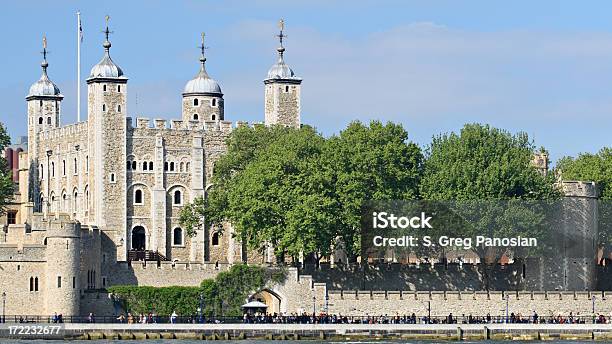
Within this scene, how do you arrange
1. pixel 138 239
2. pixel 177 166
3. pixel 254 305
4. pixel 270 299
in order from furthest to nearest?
pixel 177 166
pixel 138 239
pixel 270 299
pixel 254 305

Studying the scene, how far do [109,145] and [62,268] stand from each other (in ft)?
64.0

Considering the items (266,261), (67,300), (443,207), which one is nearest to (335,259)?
(266,261)

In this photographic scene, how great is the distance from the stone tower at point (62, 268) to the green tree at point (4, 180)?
1837 centimetres

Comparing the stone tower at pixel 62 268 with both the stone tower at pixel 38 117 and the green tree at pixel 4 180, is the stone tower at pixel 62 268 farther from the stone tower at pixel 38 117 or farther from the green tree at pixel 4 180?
the stone tower at pixel 38 117

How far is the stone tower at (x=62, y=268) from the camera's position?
11650cm

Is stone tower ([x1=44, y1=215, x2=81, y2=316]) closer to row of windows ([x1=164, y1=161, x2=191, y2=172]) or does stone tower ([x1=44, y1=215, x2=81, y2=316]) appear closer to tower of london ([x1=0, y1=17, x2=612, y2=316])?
tower of london ([x1=0, y1=17, x2=612, y2=316])

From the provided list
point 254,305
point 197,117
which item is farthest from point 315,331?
point 197,117

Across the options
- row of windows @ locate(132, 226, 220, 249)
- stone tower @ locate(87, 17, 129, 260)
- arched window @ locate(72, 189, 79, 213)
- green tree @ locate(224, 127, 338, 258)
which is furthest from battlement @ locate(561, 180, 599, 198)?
arched window @ locate(72, 189, 79, 213)

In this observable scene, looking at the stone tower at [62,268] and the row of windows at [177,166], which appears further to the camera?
the row of windows at [177,166]

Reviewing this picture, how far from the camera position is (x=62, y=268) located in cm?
11700

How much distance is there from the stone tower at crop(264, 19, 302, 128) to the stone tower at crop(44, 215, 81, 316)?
25201mm

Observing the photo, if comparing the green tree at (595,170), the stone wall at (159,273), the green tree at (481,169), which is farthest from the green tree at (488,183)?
the stone wall at (159,273)

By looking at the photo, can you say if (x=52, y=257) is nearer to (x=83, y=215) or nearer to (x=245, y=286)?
(x=245, y=286)

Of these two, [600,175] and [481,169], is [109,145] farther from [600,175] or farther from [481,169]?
[600,175]
